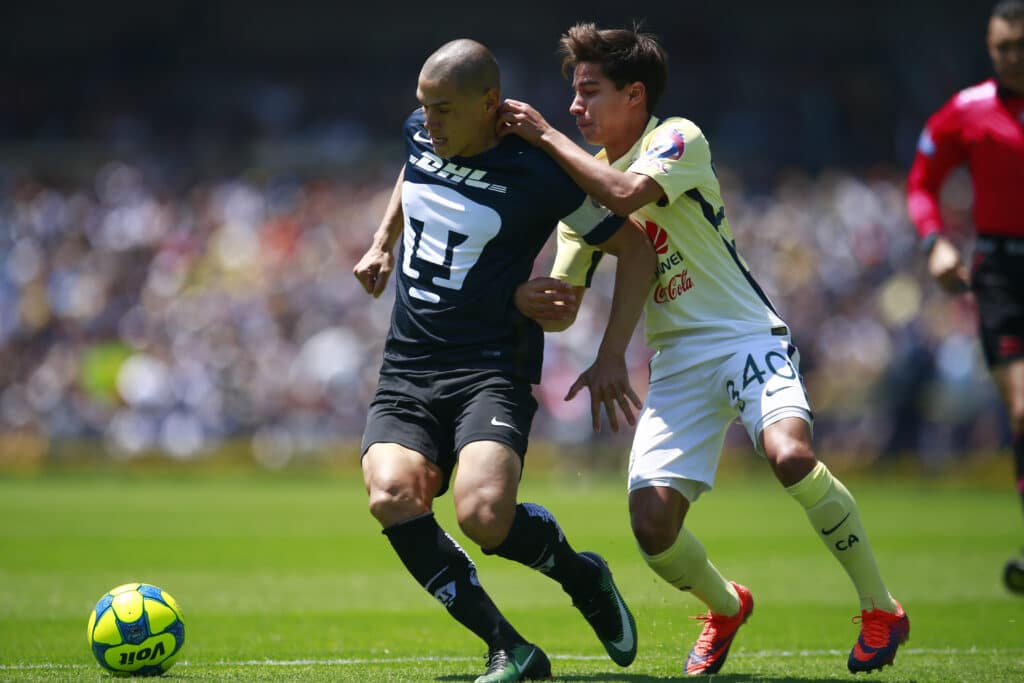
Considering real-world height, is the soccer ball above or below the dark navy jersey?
below

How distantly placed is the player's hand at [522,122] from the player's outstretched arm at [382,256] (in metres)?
0.62

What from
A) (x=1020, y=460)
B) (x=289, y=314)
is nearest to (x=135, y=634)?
(x=1020, y=460)

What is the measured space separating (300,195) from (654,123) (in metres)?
21.7

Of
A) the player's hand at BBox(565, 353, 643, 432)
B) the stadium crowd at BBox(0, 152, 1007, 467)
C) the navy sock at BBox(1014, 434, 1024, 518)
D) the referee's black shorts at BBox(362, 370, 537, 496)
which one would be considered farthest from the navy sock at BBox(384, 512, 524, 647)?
the stadium crowd at BBox(0, 152, 1007, 467)

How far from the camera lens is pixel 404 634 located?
7.51 meters

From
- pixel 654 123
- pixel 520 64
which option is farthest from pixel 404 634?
pixel 520 64

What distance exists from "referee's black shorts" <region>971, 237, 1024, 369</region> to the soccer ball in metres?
4.42

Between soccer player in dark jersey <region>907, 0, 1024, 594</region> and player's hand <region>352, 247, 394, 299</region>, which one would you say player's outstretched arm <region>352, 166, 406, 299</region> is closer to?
player's hand <region>352, 247, 394, 299</region>

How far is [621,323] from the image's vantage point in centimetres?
580

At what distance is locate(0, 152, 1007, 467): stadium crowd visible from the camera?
1984 centimetres

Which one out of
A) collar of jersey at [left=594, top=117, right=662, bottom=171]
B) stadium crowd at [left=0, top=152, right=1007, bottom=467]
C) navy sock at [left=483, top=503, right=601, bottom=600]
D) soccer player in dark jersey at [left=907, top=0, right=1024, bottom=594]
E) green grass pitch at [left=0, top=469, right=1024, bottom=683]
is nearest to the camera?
navy sock at [left=483, top=503, right=601, bottom=600]

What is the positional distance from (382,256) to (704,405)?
1639 millimetres

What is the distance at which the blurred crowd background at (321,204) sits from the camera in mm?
21094

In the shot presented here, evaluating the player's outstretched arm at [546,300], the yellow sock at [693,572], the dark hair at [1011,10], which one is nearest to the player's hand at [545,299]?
the player's outstretched arm at [546,300]
